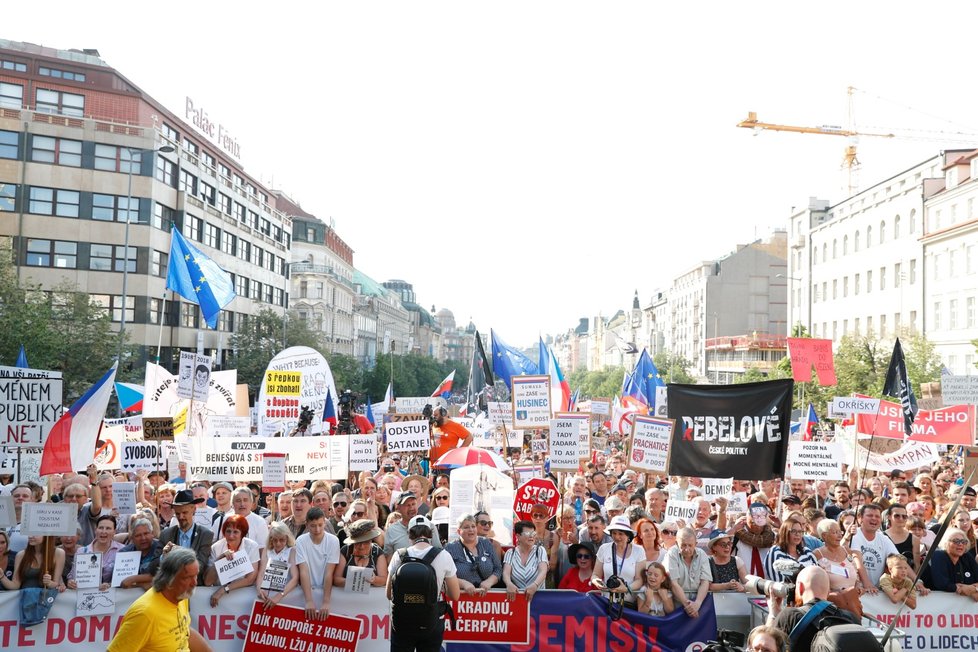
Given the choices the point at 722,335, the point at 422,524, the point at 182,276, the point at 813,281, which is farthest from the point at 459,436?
the point at 722,335

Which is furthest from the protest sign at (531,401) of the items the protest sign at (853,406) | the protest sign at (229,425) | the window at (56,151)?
the window at (56,151)

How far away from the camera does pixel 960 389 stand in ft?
55.6

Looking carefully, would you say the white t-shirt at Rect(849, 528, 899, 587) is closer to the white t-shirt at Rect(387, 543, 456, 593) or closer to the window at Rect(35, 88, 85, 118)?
the white t-shirt at Rect(387, 543, 456, 593)

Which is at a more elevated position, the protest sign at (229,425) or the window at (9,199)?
the window at (9,199)

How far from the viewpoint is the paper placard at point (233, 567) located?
26.0 feet

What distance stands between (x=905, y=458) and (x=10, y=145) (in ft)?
142

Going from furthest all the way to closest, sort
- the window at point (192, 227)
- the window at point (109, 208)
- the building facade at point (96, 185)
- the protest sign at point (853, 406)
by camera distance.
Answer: the window at point (192, 227) < the window at point (109, 208) < the building facade at point (96, 185) < the protest sign at point (853, 406)

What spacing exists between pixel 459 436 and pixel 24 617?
963cm

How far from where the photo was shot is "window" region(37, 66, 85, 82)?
48.9 m

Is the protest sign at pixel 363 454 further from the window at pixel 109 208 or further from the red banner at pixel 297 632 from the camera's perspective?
the window at pixel 109 208

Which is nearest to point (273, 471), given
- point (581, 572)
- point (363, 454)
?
point (363, 454)

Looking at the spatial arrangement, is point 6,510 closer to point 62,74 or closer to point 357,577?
point 357,577

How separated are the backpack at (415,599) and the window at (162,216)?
4480cm

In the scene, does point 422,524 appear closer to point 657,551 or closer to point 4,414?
point 657,551
